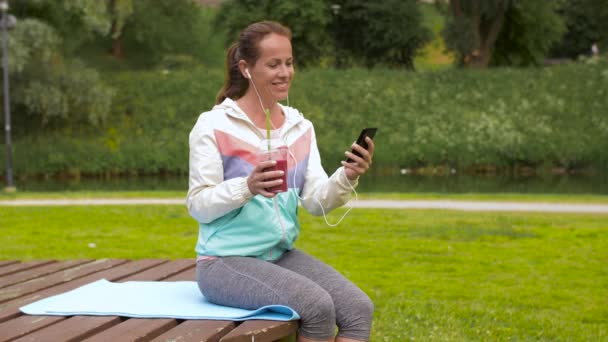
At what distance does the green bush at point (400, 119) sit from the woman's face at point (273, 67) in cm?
2395

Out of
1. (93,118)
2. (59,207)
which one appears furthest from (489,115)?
(59,207)

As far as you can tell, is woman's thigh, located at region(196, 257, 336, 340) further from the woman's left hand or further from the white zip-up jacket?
the woman's left hand

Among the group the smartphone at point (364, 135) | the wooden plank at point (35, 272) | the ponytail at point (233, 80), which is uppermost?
the ponytail at point (233, 80)

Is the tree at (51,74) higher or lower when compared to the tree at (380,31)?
lower

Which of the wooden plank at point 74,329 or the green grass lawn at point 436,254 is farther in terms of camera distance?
the green grass lawn at point 436,254

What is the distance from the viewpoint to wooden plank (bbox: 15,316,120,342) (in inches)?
128

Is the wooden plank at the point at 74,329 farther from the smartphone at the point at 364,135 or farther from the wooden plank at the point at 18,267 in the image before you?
the wooden plank at the point at 18,267

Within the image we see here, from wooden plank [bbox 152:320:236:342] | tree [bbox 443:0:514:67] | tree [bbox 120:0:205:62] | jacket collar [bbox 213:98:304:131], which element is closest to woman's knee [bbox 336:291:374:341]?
wooden plank [bbox 152:320:236:342]

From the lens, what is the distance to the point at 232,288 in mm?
3615

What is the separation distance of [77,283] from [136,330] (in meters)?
1.26

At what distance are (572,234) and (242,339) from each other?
744cm

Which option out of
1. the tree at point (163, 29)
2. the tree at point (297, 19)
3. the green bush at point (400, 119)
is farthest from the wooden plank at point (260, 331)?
the tree at point (163, 29)

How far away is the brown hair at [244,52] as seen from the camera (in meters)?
3.92

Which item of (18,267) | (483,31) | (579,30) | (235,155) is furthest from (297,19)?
(235,155)
